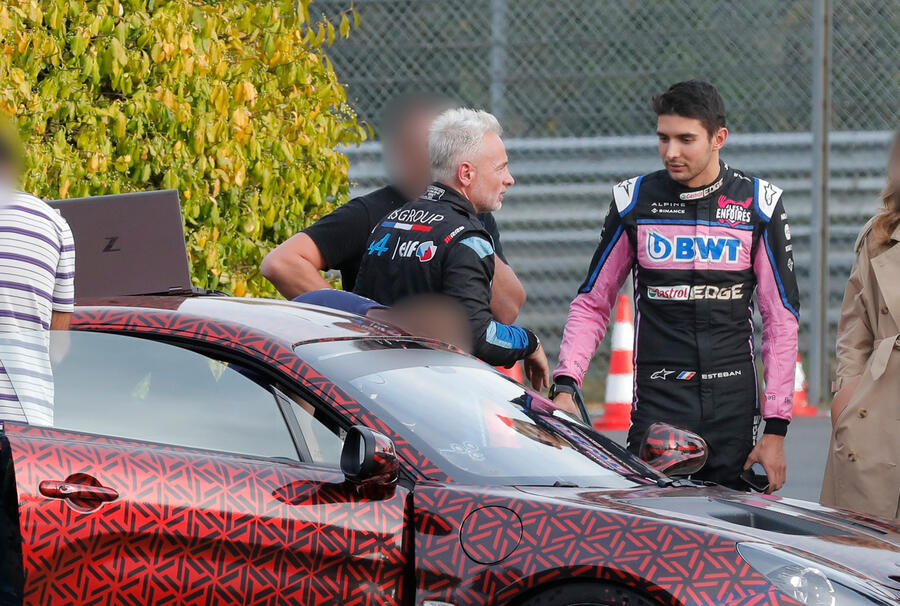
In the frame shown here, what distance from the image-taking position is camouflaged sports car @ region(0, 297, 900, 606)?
378cm

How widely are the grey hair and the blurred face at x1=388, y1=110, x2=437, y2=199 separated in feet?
1.28

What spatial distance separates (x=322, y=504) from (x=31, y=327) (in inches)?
37.8

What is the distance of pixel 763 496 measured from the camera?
4566 mm

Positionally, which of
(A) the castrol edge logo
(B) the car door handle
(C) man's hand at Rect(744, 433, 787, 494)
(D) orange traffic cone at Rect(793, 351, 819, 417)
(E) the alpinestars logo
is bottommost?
(D) orange traffic cone at Rect(793, 351, 819, 417)

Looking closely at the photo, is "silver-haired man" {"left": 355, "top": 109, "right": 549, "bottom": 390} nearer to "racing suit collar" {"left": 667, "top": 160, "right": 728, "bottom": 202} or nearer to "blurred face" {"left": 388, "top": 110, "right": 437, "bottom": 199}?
"blurred face" {"left": 388, "top": 110, "right": 437, "bottom": 199}

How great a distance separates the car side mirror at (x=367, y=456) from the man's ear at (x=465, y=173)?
174 centimetres

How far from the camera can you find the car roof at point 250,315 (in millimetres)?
4348

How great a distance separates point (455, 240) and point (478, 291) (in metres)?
0.17

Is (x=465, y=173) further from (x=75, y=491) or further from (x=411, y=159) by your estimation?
(x=75, y=491)

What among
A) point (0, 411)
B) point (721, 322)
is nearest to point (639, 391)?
point (721, 322)

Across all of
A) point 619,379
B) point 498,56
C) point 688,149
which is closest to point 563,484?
point 688,149

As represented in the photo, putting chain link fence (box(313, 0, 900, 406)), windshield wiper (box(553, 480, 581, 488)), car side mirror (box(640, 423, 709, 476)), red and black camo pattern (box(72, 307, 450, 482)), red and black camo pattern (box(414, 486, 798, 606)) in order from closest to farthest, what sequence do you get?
1. red and black camo pattern (box(414, 486, 798, 606))
2. red and black camo pattern (box(72, 307, 450, 482))
3. windshield wiper (box(553, 480, 581, 488))
4. car side mirror (box(640, 423, 709, 476))
5. chain link fence (box(313, 0, 900, 406))

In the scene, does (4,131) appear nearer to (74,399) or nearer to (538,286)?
(74,399)

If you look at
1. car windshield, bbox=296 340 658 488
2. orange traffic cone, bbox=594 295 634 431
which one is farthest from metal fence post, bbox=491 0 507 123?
car windshield, bbox=296 340 658 488
